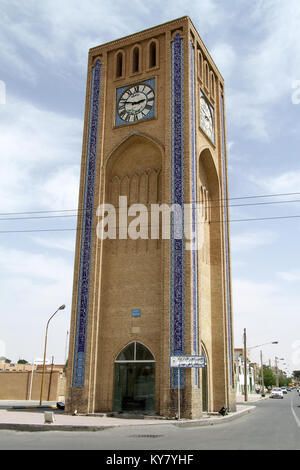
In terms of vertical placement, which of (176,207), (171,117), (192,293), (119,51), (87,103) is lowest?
(192,293)

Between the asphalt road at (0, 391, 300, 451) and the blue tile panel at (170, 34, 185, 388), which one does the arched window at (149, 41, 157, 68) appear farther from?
the asphalt road at (0, 391, 300, 451)

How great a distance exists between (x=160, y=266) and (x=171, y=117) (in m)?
6.95

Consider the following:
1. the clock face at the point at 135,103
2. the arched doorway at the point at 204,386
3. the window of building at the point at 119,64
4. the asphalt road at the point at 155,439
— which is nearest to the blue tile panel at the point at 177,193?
the clock face at the point at 135,103

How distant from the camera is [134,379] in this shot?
18.5 metres

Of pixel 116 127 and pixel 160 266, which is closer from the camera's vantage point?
pixel 160 266

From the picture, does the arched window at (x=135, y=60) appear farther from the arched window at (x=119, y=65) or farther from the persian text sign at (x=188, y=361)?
the persian text sign at (x=188, y=361)

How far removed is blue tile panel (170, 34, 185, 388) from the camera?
57.4 feet

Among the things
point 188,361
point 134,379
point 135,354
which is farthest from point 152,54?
point 134,379

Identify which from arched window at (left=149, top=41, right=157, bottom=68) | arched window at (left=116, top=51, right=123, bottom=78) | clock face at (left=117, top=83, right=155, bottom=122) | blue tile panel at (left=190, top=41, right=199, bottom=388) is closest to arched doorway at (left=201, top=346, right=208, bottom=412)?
blue tile panel at (left=190, top=41, right=199, bottom=388)

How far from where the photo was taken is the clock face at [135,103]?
21.8 metres
